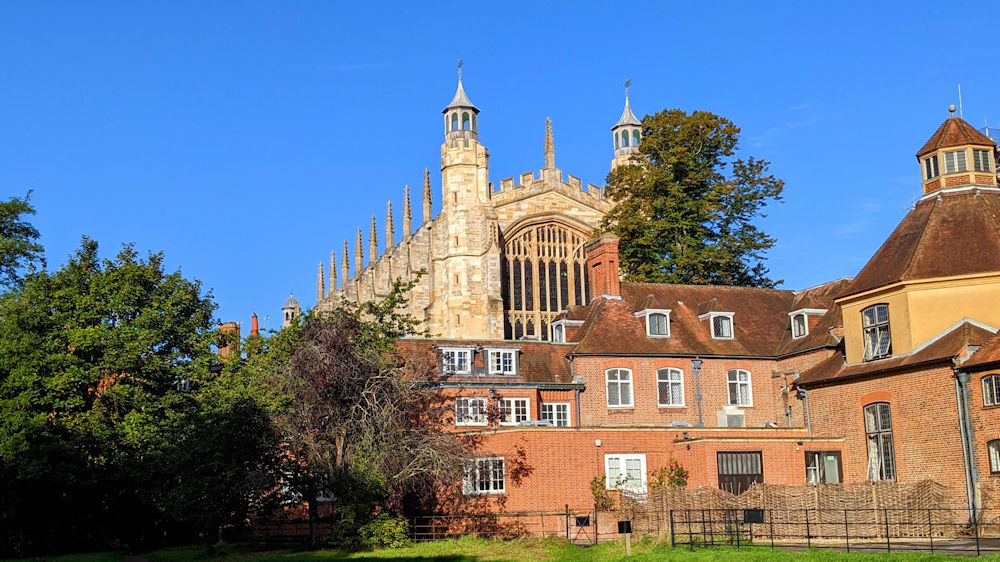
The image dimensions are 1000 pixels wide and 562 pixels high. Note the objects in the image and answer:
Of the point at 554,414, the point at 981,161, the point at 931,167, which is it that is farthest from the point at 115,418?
the point at 981,161

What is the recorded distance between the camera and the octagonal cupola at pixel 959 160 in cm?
3575

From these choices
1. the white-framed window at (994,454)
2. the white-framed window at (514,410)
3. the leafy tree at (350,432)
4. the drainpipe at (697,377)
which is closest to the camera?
the leafy tree at (350,432)

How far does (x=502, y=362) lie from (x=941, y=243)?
47.9 ft

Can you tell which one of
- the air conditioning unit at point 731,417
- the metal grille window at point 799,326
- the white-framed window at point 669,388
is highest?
the metal grille window at point 799,326

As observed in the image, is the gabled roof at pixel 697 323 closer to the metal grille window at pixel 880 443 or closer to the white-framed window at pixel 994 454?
the metal grille window at pixel 880 443

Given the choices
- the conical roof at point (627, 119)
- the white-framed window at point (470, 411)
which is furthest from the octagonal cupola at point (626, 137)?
the white-framed window at point (470, 411)

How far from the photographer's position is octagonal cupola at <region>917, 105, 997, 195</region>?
3575 cm

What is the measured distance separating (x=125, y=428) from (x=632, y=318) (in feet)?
59.5

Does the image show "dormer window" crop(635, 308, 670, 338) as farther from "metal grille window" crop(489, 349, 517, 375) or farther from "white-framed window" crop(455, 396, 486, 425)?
"white-framed window" crop(455, 396, 486, 425)

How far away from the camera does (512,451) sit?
33750mm

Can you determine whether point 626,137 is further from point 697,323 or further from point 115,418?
point 115,418

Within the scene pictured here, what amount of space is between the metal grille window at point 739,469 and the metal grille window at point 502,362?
7.60m

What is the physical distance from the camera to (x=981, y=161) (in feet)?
118

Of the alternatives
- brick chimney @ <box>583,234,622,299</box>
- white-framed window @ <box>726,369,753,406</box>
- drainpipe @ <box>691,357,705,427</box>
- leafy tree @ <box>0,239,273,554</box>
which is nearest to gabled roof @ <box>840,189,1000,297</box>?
white-framed window @ <box>726,369,753,406</box>
